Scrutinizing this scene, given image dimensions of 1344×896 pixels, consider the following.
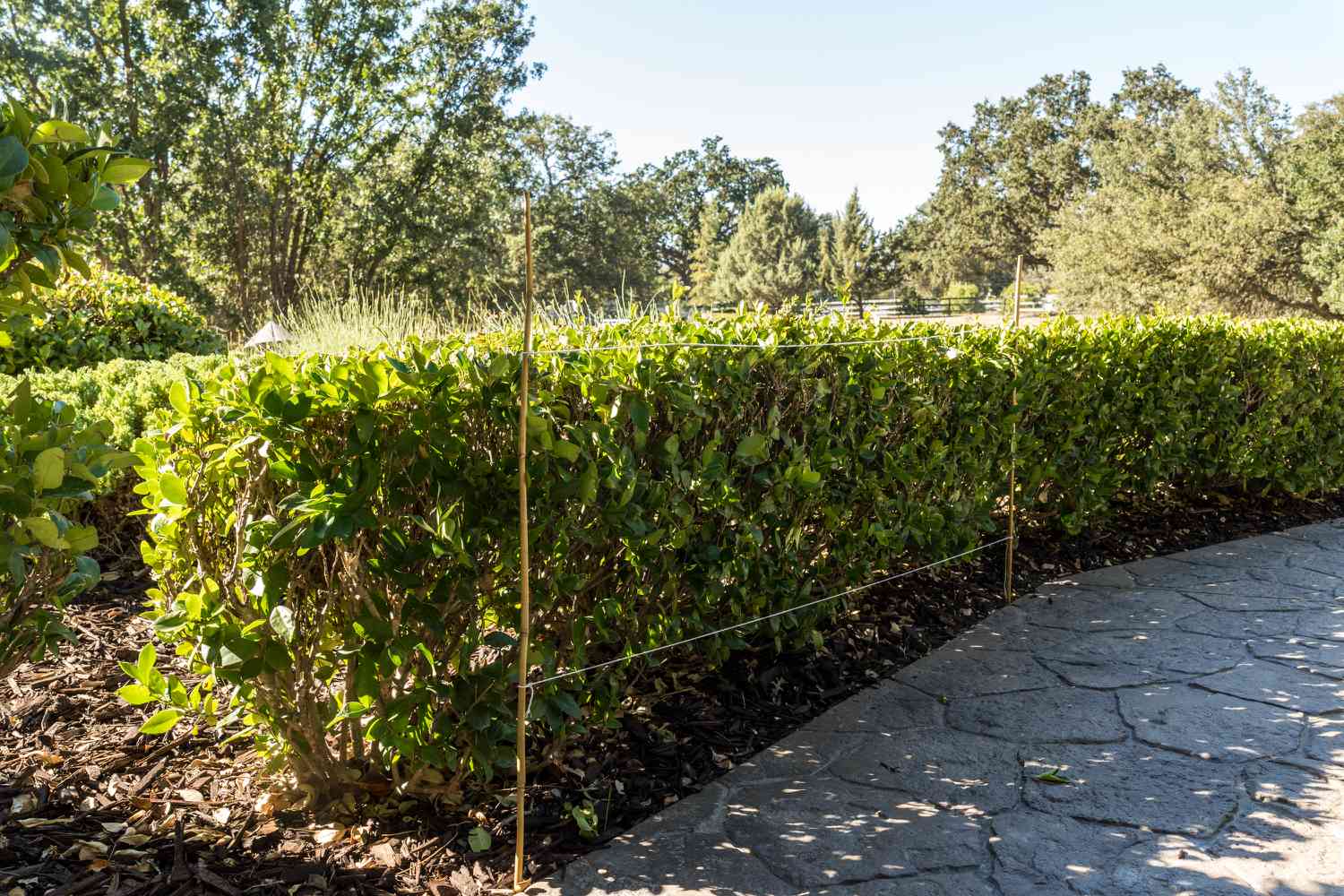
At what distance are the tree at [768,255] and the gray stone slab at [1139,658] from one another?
50.5 metres

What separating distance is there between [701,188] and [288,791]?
6551cm

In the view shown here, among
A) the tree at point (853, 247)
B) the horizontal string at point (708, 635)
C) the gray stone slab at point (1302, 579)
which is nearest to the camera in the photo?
the horizontal string at point (708, 635)

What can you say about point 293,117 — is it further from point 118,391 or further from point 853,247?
point 853,247

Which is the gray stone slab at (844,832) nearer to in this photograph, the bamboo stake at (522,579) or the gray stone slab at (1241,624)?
the bamboo stake at (522,579)

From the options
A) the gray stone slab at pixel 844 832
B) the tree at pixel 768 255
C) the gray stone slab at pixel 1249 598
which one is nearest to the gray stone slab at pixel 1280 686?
the gray stone slab at pixel 1249 598

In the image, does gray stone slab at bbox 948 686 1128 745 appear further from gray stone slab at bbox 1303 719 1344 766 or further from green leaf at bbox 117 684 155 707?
green leaf at bbox 117 684 155 707

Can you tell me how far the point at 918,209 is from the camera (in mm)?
60406

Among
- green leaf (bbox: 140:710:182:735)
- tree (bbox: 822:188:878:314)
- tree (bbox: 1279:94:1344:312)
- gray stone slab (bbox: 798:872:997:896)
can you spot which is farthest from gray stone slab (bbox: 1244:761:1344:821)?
tree (bbox: 822:188:878:314)

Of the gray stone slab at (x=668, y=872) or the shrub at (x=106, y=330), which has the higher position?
the shrub at (x=106, y=330)

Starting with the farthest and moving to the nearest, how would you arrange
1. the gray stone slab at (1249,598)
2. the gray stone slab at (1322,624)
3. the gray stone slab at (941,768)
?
the gray stone slab at (1249,598), the gray stone slab at (1322,624), the gray stone slab at (941,768)

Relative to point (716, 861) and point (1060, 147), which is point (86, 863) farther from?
point (1060, 147)

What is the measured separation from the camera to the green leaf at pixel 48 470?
1.69 m

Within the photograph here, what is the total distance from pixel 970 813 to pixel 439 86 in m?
26.4

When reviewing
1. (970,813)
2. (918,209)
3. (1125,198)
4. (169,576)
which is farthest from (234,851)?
(918,209)
